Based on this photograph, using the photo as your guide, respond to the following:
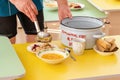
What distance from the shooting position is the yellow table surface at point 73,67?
119 centimetres

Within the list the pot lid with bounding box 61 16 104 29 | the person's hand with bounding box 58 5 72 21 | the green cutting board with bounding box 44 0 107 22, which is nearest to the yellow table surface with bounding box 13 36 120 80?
the pot lid with bounding box 61 16 104 29

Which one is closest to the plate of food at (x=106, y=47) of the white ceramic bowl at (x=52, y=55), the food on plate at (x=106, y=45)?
the food on plate at (x=106, y=45)

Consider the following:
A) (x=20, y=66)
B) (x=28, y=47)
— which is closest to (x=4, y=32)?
(x=28, y=47)

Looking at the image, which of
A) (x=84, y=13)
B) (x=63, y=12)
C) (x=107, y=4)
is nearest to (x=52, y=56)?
(x=63, y=12)

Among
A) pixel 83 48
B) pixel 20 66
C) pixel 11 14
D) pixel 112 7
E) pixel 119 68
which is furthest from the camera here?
pixel 112 7

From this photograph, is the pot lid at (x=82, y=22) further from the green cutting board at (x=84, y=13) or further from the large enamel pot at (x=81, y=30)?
the green cutting board at (x=84, y=13)

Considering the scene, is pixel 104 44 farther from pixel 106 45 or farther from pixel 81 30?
pixel 81 30

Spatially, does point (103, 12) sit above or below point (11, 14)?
below

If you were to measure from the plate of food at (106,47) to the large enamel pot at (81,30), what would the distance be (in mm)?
34

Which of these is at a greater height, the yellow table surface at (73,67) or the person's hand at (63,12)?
the person's hand at (63,12)

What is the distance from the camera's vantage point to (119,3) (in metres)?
2.34

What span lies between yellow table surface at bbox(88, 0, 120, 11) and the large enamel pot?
728 mm

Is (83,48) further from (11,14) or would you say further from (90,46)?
(11,14)

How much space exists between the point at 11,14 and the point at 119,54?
72 centimetres
